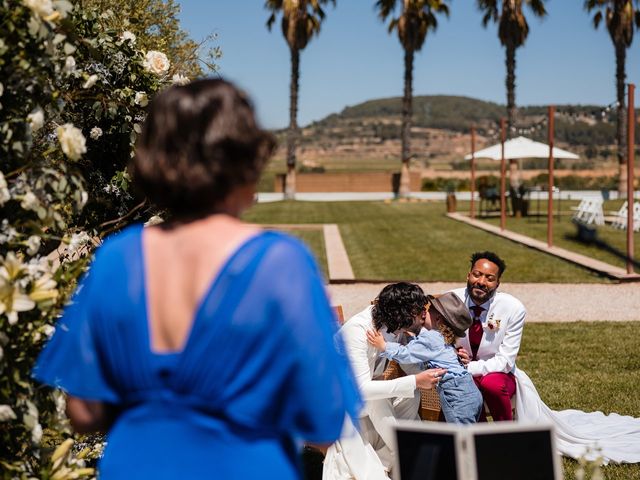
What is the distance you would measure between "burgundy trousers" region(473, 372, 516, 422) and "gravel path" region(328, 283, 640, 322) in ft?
16.9

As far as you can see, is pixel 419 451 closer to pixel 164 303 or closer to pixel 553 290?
pixel 164 303

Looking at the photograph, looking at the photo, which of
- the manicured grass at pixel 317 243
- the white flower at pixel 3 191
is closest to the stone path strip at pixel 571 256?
the manicured grass at pixel 317 243

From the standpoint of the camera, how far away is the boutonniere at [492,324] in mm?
5254

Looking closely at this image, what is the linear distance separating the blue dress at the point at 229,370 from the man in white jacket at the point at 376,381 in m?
2.75

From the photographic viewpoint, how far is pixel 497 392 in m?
5.17

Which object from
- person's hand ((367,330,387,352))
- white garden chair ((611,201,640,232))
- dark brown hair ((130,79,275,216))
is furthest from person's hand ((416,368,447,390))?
white garden chair ((611,201,640,232))

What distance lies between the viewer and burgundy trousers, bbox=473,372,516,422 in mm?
5176

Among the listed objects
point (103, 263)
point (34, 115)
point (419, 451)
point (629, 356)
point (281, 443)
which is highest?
point (34, 115)

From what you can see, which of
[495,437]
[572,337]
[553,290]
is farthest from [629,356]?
[495,437]

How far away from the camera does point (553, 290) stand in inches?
490

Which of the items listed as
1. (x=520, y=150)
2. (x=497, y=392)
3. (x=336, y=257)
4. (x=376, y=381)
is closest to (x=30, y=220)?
(x=376, y=381)

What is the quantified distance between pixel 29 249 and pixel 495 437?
1.49 meters

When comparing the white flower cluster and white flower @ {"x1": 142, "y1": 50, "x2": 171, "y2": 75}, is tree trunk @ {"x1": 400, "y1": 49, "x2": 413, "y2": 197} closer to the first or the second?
white flower @ {"x1": 142, "y1": 50, "x2": 171, "y2": 75}

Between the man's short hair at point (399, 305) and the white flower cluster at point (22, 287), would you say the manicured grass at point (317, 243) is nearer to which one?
the man's short hair at point (399, 305)
